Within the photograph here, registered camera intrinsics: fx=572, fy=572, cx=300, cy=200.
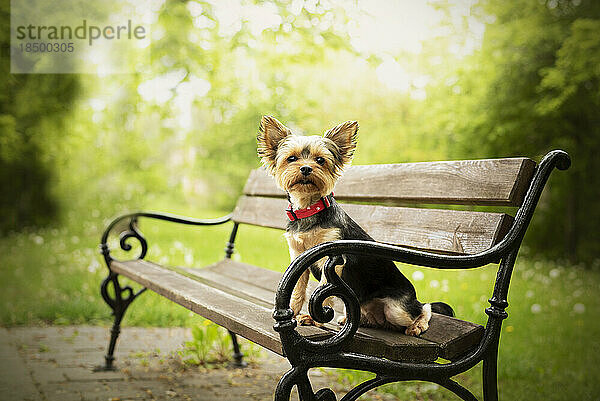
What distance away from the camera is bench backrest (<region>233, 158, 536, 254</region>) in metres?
2.24

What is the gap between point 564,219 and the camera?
9.02 meters

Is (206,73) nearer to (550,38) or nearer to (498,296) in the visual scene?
(550,38)

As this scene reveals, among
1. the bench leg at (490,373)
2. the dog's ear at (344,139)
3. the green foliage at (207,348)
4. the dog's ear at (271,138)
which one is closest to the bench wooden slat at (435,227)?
the bench leg at (490,373)

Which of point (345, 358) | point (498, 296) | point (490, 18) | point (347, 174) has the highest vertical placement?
point (490, 18)

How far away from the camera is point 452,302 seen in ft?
18.7

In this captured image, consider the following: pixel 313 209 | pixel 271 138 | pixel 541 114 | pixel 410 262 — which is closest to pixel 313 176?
pixel 313 209

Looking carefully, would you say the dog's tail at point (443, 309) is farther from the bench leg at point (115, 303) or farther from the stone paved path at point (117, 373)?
the bench leg at point (115, 303)

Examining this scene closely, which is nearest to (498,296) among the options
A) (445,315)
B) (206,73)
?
(445,315)

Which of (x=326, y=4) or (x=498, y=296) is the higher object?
(x=326, y=4)

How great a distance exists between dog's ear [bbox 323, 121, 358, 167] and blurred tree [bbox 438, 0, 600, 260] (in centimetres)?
698

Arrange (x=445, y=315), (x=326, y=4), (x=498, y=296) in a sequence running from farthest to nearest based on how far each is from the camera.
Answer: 1. (x=326, y=4)
2. (x=445, y=315)
3. (x=498, y=296)

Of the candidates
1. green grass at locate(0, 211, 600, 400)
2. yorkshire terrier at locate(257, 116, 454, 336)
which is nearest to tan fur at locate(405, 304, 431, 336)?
yorkshire terrier at locate(257, 116, 454, 336)

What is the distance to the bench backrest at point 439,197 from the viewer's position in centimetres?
224

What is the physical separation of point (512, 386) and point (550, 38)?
661cm
